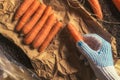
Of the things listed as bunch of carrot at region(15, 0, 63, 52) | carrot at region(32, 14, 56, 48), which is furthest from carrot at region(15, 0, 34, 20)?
carrot at region(32, 14, 56, 48)

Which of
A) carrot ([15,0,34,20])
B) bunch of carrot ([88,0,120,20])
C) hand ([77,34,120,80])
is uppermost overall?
carrot ([15,0,34,20])

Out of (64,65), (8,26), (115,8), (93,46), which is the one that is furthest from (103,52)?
(8,26)

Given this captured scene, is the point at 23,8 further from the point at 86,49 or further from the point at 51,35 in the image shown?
the point at 86,49

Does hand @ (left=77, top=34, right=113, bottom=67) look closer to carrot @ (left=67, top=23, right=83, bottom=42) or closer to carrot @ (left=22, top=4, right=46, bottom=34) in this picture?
carrot @ (left=67, top=23, right=83, bottom=42)

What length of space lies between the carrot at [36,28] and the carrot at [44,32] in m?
0.02

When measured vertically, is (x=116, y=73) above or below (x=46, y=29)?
below

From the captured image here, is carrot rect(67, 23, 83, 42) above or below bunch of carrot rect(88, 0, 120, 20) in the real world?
below

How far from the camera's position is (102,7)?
1791 millimetres

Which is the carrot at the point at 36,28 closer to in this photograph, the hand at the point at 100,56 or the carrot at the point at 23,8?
the carrot at the point at 23,8

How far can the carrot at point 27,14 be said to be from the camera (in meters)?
1.61

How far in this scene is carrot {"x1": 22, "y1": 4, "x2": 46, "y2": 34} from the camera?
1.62 m

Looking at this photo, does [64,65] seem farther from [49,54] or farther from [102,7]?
[102,7]

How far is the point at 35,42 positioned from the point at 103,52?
0.33m

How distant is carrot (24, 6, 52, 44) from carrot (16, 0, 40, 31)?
0.17 feet
